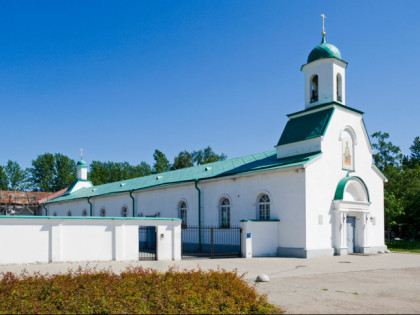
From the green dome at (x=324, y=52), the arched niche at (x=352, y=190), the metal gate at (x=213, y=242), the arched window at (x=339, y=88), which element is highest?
the green dome at (x=324, y=52)

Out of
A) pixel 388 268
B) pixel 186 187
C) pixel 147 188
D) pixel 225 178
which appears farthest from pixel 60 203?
pixel 388 268

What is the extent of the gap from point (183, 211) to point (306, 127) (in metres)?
9.68

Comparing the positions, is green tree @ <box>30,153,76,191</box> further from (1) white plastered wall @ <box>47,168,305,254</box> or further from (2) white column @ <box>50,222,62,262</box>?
(2) white column @ <box>50,222,62,262</box>

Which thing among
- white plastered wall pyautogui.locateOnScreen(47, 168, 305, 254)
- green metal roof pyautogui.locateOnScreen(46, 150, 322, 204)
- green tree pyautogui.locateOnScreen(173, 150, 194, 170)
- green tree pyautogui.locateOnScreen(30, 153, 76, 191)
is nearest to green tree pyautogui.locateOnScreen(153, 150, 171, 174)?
green tree pyautogui.locateOnScreen(173, 150, 194, 170)

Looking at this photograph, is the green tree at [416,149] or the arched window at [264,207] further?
the green tree at [416,149]

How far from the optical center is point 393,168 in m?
35.1

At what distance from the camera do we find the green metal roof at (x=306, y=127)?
66.0ft

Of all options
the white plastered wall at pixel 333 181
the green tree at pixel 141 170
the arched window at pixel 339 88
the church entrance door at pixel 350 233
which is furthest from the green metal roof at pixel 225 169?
the green tree at pixel 141 170

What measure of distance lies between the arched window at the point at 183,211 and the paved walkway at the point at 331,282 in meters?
8.27

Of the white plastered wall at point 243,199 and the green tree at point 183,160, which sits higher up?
the green tree at point 183,160

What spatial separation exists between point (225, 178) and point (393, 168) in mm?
19920

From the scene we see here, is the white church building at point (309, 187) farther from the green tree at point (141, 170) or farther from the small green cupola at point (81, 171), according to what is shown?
the green tree at point (141, 170)

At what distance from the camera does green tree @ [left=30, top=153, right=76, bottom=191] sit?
78438mm

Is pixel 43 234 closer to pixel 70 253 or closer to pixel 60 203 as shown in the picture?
pixel 70 253
